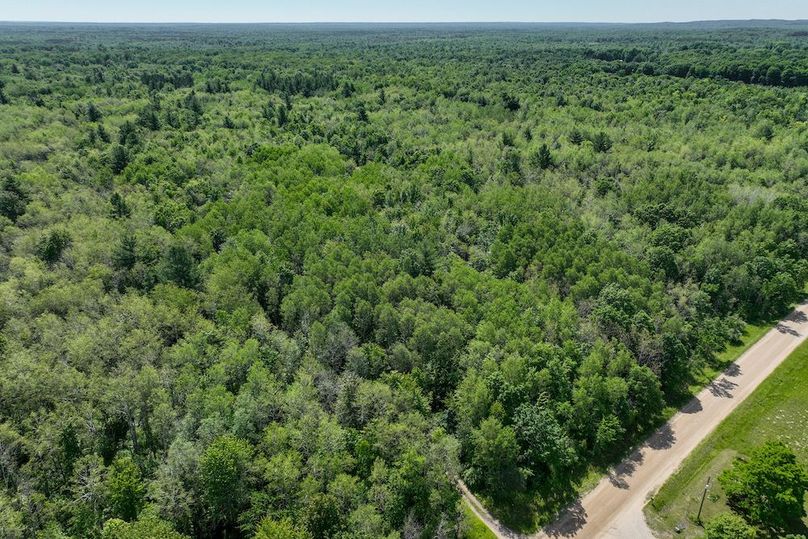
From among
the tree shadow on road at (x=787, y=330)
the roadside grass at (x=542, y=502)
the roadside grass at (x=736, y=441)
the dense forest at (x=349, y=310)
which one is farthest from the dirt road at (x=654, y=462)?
the dense forest at (x=349, y=310)

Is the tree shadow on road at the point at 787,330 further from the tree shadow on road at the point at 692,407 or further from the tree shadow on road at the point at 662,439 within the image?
the tree shadow on road at the point at 662,439

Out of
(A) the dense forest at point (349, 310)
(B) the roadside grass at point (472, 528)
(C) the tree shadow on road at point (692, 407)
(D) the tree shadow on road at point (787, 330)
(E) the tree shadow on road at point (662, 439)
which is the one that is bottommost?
(B) the roadside grass at point (472, 528)

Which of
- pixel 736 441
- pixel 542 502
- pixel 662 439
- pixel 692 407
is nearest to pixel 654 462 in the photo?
pixel 662 439

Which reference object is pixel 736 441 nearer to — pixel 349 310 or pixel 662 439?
pixel 662 439

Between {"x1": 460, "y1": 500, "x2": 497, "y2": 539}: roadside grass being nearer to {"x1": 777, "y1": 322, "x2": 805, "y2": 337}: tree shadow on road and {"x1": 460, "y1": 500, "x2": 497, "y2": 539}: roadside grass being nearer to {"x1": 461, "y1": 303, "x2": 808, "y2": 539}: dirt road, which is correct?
{"x1": 461, "y1": 303, "x2": 808, "y2": 539}: dirt road

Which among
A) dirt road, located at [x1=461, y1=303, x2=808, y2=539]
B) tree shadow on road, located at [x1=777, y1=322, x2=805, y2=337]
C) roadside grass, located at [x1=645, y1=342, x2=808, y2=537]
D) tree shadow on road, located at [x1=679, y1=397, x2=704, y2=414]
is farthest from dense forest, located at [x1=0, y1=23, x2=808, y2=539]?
roadside grass, located at [x1=645, y1=342, x2=808, y2=537]

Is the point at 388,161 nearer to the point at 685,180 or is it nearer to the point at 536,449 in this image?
the point at 685,180
